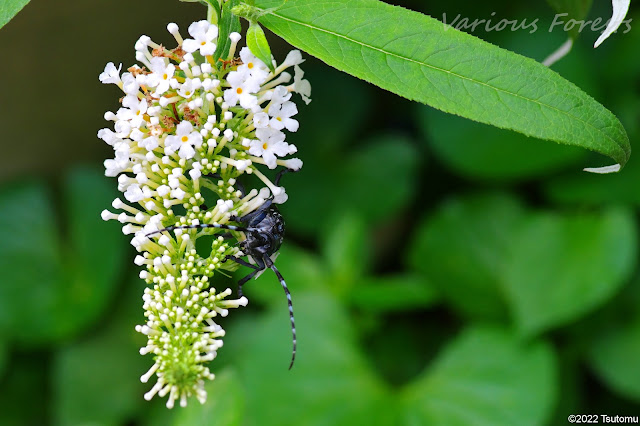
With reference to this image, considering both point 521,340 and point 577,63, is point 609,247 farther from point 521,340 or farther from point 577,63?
point 577,63

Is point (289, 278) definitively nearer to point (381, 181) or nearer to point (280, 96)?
point (381, 181)

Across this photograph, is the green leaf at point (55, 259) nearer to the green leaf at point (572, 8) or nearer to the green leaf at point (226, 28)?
the green leaf at point (226, 28)

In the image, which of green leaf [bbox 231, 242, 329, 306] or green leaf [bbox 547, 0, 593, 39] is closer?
green leaf [bbox 547, 0, 593, 39]

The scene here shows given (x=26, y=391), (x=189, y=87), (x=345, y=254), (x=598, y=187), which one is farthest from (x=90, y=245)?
(x=598, y=187)

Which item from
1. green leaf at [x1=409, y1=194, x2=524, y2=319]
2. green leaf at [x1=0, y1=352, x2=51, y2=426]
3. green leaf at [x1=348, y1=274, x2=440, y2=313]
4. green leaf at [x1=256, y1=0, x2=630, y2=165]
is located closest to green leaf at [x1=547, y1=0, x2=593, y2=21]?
green leaf at [x1=256, y1=0, x2=630, y2=165]

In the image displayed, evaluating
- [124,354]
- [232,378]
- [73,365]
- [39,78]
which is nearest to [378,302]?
[232,378]

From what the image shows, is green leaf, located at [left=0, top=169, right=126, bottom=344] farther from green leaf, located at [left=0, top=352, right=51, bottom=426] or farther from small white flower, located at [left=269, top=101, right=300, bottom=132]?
small white flower, located at [left=269, top=101, right=300, bottom=132]

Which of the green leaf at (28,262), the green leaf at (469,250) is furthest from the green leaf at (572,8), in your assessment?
the green leaf at (28,262)

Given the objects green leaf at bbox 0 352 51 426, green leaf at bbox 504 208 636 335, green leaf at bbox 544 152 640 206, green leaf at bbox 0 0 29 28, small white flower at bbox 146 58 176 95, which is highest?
green leaf at bbox 0 0 29 28
